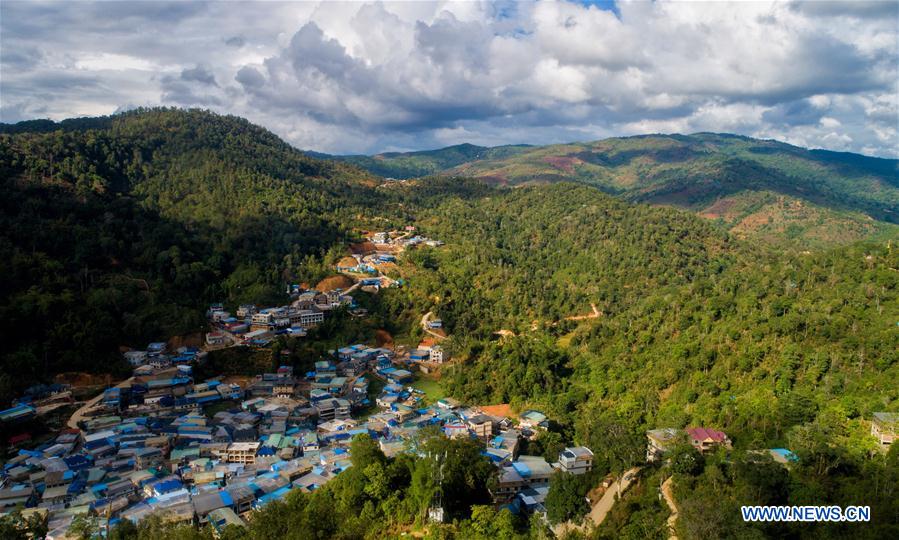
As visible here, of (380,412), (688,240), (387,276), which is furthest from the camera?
(688,240)

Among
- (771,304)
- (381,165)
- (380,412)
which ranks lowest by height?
(380,412)

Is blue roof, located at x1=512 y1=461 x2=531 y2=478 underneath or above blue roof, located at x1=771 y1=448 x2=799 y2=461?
underneath

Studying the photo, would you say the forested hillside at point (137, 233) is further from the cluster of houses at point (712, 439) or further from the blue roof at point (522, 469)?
the cluster of houses at point (712, 439)

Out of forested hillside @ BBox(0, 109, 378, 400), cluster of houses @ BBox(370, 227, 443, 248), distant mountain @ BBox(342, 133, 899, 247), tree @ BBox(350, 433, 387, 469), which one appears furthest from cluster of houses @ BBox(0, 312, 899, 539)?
distant mountain @ BBox(342, 133, 899, 247)

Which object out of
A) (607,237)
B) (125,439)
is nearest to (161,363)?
(125,439)

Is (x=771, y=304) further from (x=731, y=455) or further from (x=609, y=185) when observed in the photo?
(x=609, y=185)

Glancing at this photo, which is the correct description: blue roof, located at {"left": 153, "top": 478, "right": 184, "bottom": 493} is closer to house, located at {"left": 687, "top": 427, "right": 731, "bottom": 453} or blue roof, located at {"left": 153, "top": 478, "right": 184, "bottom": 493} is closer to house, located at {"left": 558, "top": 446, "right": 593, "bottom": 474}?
house, located at {"left": 558, "top": 446, "right": 593, "bottom": 474}
